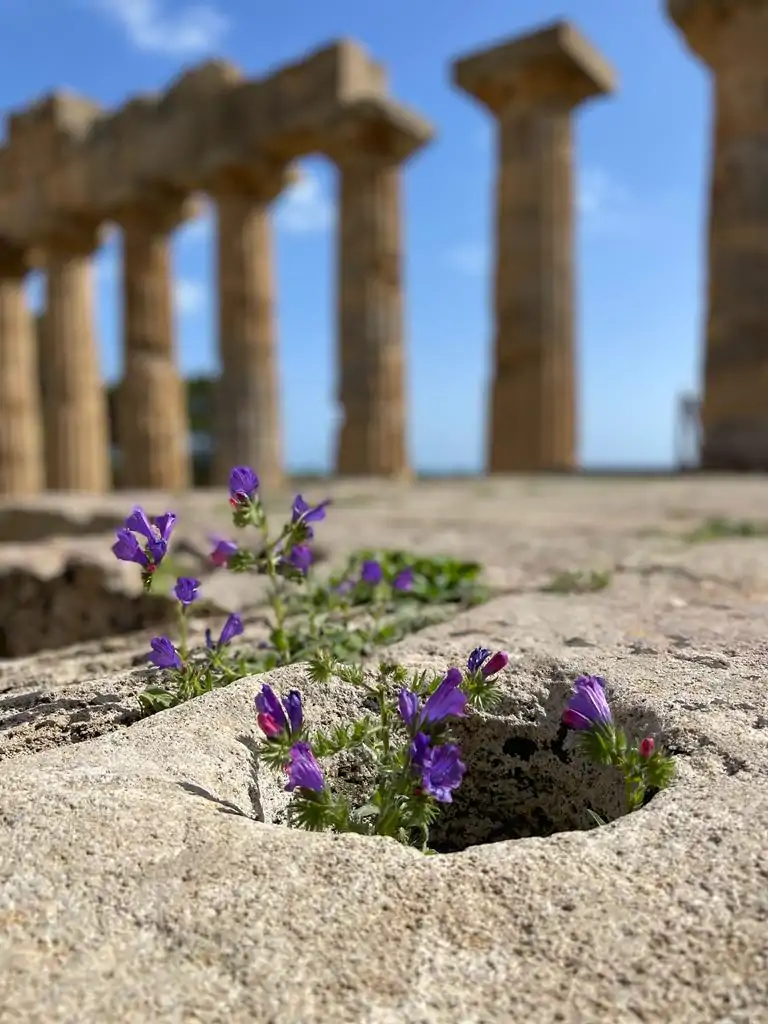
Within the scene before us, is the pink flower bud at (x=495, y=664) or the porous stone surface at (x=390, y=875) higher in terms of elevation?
the pink flower bud at (x=495, y=664)

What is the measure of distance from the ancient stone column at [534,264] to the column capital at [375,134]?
3.43 feet

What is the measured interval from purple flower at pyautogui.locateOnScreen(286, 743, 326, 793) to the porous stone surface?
0.24ft

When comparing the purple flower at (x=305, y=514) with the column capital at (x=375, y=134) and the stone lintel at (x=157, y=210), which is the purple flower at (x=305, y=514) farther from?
the stone lintel at (x=157, y=210)

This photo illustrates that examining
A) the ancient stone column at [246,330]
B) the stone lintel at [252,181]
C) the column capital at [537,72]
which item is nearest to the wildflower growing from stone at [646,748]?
the column capital at [537,72]

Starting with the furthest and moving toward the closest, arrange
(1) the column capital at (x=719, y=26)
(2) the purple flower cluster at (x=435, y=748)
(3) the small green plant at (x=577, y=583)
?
(1) the column capital at (x=719, y=26) → (3) the small green plant at (x=577, y=583) → (2) the purple flower cluster at (x=435, y=748)

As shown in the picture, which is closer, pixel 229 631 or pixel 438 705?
pixel 438 705

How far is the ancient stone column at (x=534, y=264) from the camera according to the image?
47.0ft

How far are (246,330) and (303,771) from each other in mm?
15908

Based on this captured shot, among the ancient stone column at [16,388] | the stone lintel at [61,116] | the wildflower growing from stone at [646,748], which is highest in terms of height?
the stone lintel at [61,116]

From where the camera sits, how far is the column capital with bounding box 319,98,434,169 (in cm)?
1416

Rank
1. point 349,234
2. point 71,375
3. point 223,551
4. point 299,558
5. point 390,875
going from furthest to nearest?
point 71,375 → point 349,234 → point 299,558 → point 223,551 → point 390,875

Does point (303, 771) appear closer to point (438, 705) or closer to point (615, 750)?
point (438, 705)

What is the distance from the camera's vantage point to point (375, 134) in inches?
580

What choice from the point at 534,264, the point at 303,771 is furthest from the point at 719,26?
the point at 303,771
